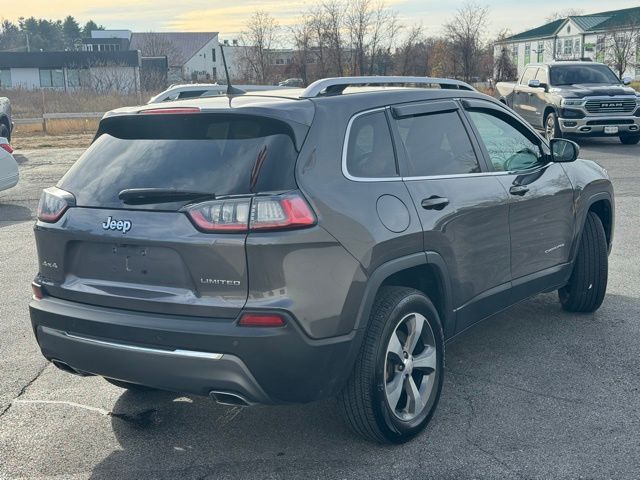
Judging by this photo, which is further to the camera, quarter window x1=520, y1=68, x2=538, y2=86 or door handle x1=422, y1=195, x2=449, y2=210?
quarter window x1=520, y1=68, x2=538, y2=86

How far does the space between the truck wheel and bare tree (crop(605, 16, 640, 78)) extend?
4469cm

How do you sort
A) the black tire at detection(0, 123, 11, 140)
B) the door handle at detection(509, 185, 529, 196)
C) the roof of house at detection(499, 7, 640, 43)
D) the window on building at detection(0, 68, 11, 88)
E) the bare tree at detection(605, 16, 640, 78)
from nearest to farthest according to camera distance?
1. the door handle at detection(509, 185, 529, 196)
2. the black tire at detection(0, 123, 11, 140)
3. the bare tree at detection(605, 16, 640, 78)
4. the roof of house at detection(499, 7, 640, 43)
5. the window on building at detection(0, 68, 11, 88)

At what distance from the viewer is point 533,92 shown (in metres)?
19.7

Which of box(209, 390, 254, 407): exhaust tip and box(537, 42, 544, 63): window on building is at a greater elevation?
box(537, 42, 544, 63): window on building

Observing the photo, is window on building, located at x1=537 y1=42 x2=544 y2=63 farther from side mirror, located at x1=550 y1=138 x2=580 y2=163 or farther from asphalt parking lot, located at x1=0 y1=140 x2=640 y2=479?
asphalt parking lot, located at x1=0 y1=140 x2=640 y2=479

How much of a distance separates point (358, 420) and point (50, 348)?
153 centimetres

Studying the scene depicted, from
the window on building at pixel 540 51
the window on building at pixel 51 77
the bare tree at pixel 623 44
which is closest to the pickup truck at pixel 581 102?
the bare tree at pixel 623 44

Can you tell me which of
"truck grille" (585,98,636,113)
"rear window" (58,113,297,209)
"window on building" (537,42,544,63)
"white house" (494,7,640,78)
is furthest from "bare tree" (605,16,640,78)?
"rear window" (58,113,297,209)

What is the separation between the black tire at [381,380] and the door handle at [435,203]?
46cm

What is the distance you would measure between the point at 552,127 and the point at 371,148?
1582cm

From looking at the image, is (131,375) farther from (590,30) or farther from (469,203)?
(590,30)

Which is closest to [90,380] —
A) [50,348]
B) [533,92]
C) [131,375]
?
[50,348]

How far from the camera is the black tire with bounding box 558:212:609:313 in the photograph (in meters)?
6.11

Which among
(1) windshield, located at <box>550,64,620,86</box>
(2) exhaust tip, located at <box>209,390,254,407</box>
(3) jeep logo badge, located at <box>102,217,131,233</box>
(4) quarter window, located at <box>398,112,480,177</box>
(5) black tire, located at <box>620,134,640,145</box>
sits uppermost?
(1) windshield, located at <box>550,64,620,86</box>
